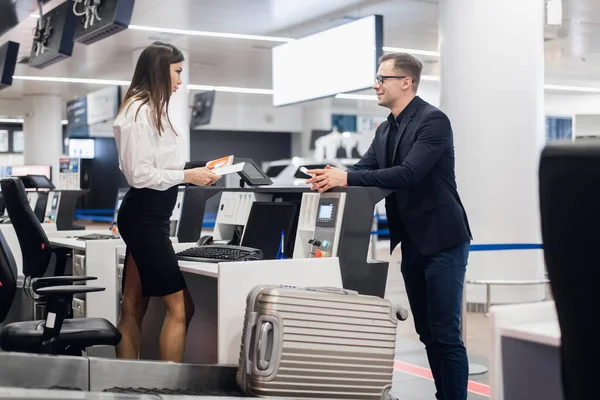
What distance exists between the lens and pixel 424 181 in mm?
3172

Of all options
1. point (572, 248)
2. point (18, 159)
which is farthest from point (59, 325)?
point (18, 159)

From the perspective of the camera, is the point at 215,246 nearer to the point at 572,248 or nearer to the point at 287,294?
the point at 287,294

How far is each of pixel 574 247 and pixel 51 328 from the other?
101 inches

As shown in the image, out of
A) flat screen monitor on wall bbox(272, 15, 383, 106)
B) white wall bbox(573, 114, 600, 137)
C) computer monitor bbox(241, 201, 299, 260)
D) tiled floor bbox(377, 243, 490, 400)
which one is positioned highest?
flat screen monitor on wall bbox(272, 15, 383, 106)

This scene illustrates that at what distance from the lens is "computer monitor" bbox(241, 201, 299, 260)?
352 centimetres

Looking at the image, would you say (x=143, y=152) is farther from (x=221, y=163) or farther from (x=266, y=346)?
(x=266, y=346)

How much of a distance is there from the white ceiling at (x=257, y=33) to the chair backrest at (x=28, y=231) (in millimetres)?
5409

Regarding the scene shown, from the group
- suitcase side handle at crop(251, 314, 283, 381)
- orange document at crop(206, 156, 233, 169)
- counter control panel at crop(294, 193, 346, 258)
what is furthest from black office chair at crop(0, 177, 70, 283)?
suitcase side handle at crop(251, 314, 283, 381)

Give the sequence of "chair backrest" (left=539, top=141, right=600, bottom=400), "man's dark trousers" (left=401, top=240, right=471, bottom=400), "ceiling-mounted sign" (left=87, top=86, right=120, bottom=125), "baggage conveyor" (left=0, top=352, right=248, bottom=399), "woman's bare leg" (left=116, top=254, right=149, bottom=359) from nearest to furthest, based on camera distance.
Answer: "chair backrest" (left=539, top=141, right=600, bottom=400)
"baggage conveyor" (left=0, top=352, right=248, bottom=399)
"man's dark trousers" (left=401, top=240, right=471, bottom=400)
"woman's bare leg" (left=116, top=254, right=149, bottom=359)
"ceiling-mounted sign" (left=87, top=86, right=120, bottom=125)

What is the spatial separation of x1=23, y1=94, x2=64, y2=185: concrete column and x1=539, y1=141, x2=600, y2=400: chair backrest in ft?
61.2

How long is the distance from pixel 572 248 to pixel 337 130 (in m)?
20.8

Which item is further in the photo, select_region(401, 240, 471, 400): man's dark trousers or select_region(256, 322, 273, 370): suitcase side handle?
select_region(401, 240, 471, 400): man's dark trousers

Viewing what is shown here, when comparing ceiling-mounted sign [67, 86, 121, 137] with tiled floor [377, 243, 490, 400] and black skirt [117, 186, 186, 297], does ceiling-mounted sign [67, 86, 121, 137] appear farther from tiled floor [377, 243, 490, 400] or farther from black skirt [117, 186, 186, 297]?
black skirt [117, 186, 186, 297]

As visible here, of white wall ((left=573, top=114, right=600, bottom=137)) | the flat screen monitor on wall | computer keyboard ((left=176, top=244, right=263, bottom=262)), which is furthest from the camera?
white wall ((left=573, top=114, right=600, bottom=137))
